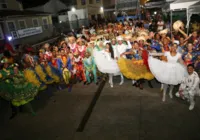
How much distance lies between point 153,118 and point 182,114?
2.67 ft

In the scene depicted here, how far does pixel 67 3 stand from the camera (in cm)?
3994

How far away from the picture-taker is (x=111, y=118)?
489 centimetres

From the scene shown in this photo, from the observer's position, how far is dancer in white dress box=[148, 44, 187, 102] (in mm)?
4984

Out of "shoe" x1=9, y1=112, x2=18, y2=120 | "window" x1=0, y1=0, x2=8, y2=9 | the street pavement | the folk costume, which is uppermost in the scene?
"window" x1=0, y1=0, x2=8, y2=9

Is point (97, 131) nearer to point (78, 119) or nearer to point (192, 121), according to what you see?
point (78, 119)

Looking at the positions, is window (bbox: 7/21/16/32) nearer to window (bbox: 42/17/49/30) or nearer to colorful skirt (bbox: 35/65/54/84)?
window (bbox: 42/17/49/30)

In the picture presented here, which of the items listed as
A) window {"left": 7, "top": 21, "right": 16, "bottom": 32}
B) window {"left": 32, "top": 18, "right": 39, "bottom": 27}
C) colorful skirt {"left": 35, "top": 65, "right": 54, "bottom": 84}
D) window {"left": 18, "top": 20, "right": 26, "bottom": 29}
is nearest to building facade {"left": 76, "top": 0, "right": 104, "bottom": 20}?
window {"left": 32, "top": 18, "right": 39, "bottom": 27}

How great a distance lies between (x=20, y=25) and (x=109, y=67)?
19117 mm

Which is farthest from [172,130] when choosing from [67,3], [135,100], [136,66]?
[67,3]

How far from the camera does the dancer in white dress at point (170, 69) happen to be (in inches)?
196

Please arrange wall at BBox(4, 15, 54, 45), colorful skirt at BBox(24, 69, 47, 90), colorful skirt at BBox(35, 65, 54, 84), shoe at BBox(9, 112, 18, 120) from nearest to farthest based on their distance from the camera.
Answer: shoe at BBox(9, 112, 18, 120), colorful skirt at BBox(24, 69, 47, 90), colorful skirt at BBox(35, 65, 54, 84), wall at BBox(4, 15, 54, 45)

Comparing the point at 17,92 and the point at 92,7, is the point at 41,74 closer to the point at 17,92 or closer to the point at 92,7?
the point at 17,92

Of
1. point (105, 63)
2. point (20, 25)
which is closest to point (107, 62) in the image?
point (105, 63)

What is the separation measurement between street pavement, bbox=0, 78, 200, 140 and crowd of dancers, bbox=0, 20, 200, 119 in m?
0.44
